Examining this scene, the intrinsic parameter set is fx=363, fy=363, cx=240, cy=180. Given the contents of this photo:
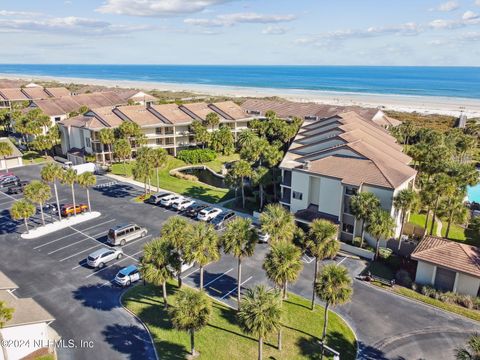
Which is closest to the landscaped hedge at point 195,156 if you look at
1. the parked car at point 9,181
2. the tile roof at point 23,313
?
the parked car at point 9,181

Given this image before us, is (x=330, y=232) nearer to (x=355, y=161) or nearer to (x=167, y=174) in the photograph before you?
(x=355, y=161)

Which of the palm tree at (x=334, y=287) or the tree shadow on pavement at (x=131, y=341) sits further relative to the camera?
the tree shadow on pavement at (x=131, y=341)

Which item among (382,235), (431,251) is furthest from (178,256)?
(431,251)

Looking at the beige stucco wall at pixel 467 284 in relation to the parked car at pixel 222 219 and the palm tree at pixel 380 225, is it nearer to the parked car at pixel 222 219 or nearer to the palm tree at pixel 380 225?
the palm tree at pixel 380 225

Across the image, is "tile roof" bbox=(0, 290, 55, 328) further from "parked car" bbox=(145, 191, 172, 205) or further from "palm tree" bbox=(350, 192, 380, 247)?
"palm tree" bbox=(350, 192, 380, 247)

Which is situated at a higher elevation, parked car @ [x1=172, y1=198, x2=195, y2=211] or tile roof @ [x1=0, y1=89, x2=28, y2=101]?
tile roof @ [x1=0, y1=89, x2=28, y2=101]

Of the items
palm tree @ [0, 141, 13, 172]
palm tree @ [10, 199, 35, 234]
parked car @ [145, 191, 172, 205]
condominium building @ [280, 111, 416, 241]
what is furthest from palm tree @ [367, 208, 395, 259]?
palm tree @ [0, 141, 13, 172]

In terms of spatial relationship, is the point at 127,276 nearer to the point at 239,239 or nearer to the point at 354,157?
the point at 239,239
